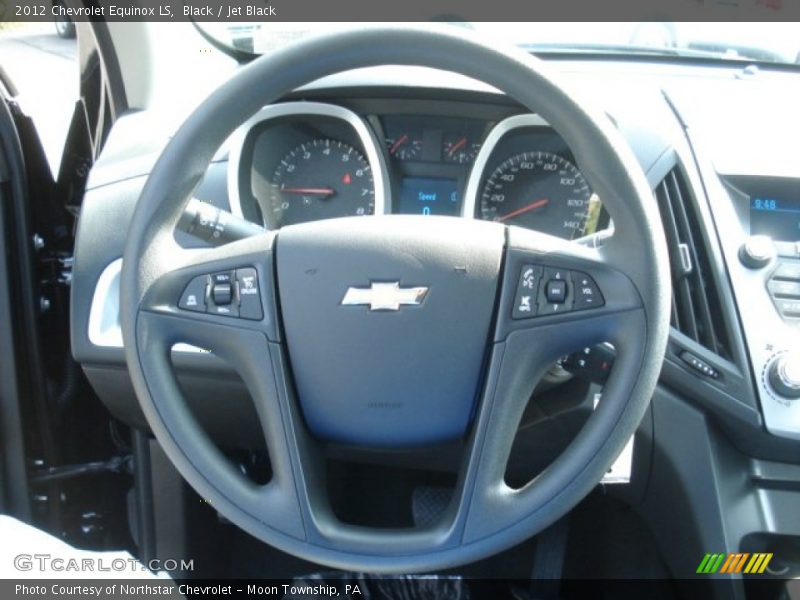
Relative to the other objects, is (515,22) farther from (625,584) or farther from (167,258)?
(625,584)

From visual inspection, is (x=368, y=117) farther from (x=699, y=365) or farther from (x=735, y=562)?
(x=735, y=562)

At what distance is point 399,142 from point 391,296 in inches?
25.7

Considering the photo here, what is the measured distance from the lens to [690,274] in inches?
61.7

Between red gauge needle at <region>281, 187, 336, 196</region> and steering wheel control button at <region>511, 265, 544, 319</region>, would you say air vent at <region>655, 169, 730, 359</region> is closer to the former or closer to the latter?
steering wheel control button at <region>511, 265, 544, 319</region>

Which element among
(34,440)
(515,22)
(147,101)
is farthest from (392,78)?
(34,440)

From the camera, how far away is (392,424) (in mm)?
1233

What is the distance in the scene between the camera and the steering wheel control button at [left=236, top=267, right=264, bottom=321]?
1.21 meters

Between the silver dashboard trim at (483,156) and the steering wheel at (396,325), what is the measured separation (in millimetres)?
484

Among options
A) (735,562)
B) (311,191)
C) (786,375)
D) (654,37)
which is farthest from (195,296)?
(654,37)

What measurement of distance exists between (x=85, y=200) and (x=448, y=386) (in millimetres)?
867

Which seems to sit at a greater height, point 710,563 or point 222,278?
point 222,278

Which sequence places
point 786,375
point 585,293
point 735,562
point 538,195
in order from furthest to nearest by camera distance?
point 538,195 < point 735,562 < point 786,375 < point 585,293

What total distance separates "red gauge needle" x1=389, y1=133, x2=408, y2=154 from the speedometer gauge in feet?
0.61

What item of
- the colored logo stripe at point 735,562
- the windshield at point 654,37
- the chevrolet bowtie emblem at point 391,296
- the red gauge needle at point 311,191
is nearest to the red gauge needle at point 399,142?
the red gauge needle at point 311,191
